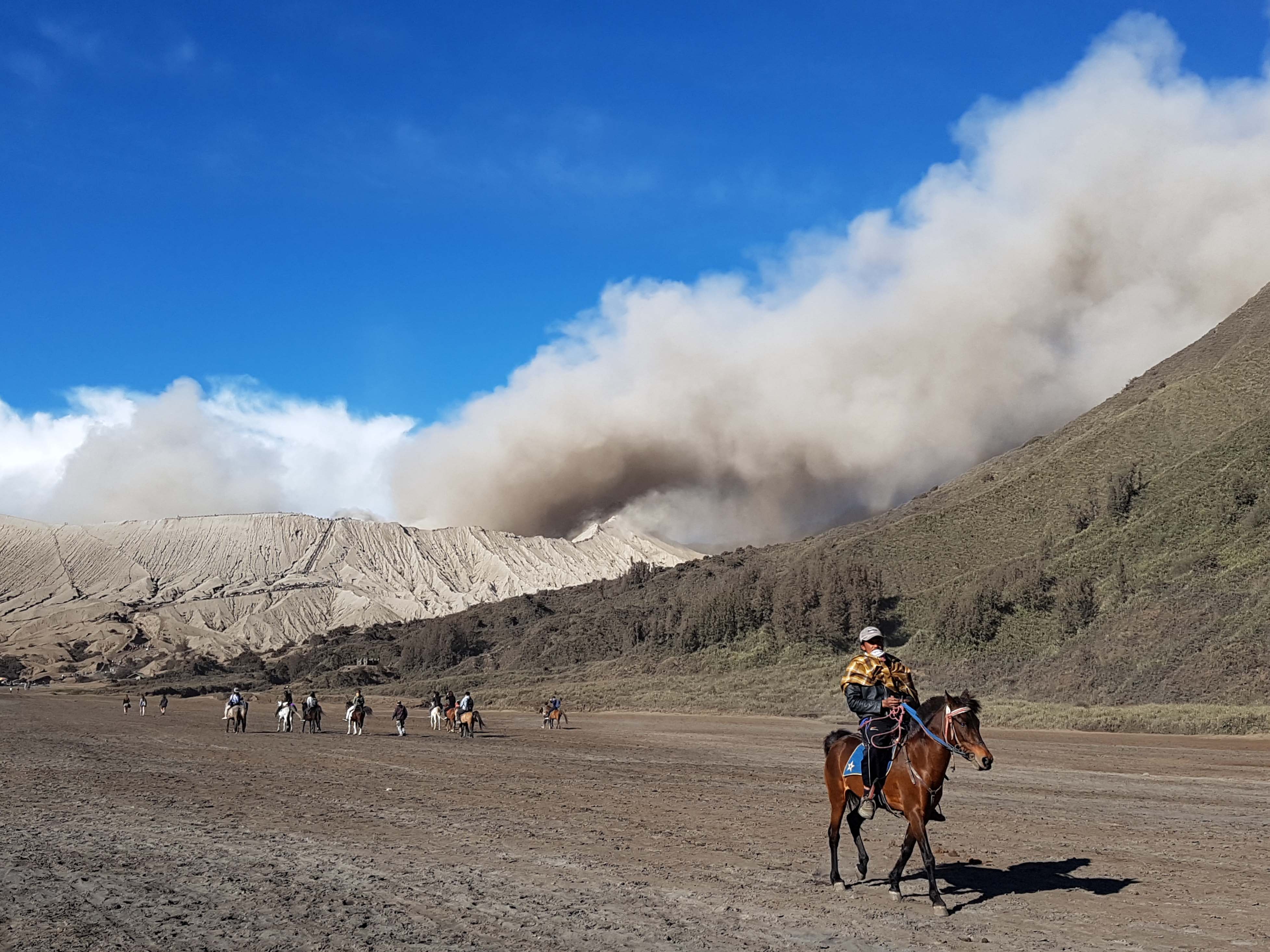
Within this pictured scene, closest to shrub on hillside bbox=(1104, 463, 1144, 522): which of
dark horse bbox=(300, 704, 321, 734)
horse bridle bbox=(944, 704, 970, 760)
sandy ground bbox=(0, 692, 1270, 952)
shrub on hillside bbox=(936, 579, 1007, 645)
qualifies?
shrub on hillside bbox=(936, 579, 1007, 645)

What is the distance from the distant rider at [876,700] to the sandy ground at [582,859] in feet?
3.62

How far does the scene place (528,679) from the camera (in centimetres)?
7681

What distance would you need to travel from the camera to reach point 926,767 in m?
8.43

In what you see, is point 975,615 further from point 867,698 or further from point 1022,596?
point 867,698

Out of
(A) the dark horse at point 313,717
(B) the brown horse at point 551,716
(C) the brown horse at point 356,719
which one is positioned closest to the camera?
(C) the brown horse at point 356,719

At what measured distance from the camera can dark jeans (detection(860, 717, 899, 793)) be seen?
8914 mm

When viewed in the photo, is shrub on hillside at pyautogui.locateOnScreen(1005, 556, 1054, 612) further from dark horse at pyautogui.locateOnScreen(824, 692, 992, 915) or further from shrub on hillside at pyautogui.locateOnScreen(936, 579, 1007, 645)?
dark horse at pyautogui.locateOnScreen(824, 692, 992, 915)

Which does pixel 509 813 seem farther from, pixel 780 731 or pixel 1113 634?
pixel 1113 634

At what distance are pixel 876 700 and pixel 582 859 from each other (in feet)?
12.8

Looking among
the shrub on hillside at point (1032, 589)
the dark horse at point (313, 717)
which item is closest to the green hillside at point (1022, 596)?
the shrub on hillside at point (1032, 589)

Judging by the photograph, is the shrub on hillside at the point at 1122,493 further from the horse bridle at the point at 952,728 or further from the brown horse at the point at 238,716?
the horse bridle at the point at 952,728

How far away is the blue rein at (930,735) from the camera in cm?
834

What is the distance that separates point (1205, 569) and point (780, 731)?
25.3 metres

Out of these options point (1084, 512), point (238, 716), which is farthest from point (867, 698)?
point (1084, 512)
